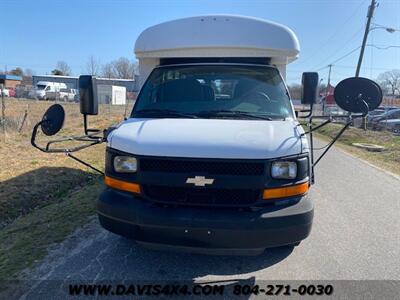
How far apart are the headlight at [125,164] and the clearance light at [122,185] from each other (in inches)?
4.2

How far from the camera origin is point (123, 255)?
397 centimetres

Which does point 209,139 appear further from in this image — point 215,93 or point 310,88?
point 310,88

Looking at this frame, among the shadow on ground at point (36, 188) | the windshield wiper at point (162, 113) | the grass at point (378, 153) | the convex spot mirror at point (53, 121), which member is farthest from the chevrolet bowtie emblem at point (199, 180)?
the grass at point (378, 153)

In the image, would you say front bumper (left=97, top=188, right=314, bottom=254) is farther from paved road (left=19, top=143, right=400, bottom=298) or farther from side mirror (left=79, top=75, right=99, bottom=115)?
side mirror (left=79, top=75, right=99, bottom=115)

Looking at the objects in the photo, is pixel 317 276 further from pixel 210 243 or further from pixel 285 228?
pixel 210 243

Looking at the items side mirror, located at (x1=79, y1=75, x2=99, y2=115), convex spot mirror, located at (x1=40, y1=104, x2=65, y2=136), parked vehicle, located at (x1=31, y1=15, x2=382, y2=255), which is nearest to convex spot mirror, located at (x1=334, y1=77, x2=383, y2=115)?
parked vehicle, located at (x1=31, y1=15, x2=382, y2=255)

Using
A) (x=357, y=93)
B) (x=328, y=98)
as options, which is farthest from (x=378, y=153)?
(x=328, y=98)

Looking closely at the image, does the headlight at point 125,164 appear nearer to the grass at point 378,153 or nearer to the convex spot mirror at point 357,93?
the convex spot mirror at point 357,93

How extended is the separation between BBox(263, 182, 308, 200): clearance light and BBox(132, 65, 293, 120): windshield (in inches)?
37.9

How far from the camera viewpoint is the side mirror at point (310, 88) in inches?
171

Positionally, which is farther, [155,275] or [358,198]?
[358,198]

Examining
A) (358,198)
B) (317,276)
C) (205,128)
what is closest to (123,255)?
(205,128)

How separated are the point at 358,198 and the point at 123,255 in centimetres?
453

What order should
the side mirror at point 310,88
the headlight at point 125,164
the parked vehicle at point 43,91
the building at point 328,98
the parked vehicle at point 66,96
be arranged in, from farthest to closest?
the parked vehicle at point 66,96
the parked vehicle at point 43,91
the building at point 328,98
the side mirror at point 310,88
the headlight at point 125,164
